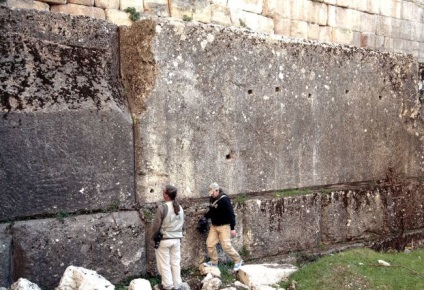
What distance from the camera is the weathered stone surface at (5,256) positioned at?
4.25 m

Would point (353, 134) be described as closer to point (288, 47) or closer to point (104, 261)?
point (288, 47)

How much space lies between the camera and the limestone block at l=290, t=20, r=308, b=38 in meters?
10.4

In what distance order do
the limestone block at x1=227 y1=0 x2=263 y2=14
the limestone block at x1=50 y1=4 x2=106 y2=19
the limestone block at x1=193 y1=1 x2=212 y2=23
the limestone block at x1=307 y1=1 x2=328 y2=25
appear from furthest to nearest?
1. the limestone block at x1=307 y1=1 x2=328 y2=25
2. the limestone block at x1=227 y1=0 x2=263 y2=14
3. the limestone block at x1=193 y1=1 x2=212 y2=23
4. the limestone block at x1=50 y1=4 x2=106 y2=19

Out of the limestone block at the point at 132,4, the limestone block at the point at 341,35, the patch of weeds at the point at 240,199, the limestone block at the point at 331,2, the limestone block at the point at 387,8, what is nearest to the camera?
the patch of weeds at the point at 240,199

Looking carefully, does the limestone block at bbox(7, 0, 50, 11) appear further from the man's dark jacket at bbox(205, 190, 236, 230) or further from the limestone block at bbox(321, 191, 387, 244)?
the limestone block at bbox(321, 191, 387, 244)

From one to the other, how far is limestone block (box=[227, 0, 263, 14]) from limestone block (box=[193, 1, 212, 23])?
49cm

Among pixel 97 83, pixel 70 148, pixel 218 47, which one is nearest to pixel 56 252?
pixel 70 148

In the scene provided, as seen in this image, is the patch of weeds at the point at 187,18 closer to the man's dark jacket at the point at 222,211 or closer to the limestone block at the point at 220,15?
the limestone block at the point at 220,15

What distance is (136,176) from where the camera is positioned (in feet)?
16.8

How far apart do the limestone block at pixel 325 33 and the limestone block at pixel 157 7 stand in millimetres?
3898

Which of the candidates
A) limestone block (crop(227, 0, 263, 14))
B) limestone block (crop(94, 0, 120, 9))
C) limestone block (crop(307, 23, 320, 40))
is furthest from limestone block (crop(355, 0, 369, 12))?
limestone block (crop(94, 0, 120, 9))

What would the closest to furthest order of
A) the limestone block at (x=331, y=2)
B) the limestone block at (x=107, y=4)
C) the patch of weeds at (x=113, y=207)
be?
the patch of weeds at (x=113, y=207) < the limestone block at (x=107, y=4) < the limestone block at (x=331, y=2)

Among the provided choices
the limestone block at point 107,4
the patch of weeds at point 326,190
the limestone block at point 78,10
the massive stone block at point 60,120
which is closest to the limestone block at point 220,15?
the limestone block at point 107,4

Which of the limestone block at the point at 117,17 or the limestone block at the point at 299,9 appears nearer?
the limestone block at the point at 117,17
